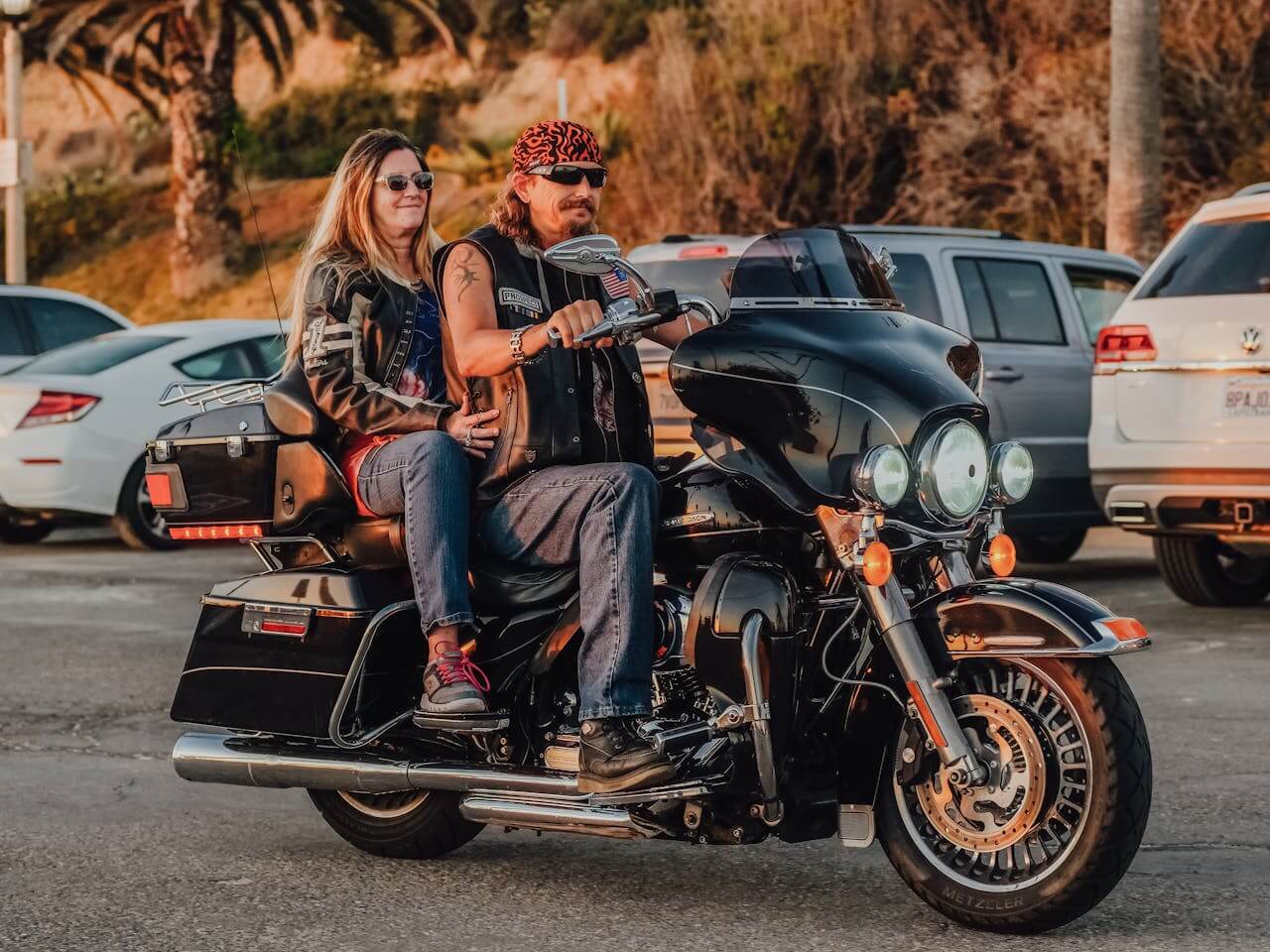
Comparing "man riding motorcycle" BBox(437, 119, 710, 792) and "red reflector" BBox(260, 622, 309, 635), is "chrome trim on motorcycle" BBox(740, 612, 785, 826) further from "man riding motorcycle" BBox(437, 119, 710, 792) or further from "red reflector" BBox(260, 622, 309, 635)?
"red reflector" BBox(260, 622, 309, 635)

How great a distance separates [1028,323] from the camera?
12.5 metres

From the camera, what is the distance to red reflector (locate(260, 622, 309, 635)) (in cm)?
560

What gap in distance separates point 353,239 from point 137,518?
877 cm

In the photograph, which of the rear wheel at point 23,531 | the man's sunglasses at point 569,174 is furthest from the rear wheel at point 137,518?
the man's sunglasses at point 569,174

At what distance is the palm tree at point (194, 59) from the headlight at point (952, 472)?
26.0m

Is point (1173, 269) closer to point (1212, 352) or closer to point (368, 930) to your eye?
point (1212, 352)

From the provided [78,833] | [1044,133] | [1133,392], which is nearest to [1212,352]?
[1133,392]

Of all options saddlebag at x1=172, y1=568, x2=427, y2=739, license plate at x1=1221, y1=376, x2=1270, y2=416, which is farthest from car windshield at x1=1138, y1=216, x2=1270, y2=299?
saddlebag at x1=172, y1=568, x2=427, y2=739

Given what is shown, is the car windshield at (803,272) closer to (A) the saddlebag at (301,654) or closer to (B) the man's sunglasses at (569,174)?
(B) the man's sunglasses at (569,174)

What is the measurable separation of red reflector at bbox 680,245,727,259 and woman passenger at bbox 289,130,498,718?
5.14 meters

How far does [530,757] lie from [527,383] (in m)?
0.94

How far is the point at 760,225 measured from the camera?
83.3ft

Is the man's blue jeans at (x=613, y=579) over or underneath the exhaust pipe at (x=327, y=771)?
over

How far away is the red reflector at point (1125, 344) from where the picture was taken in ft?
33.1
